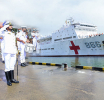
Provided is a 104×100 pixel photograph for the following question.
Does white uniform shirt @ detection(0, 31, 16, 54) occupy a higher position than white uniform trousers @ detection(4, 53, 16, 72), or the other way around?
white uniform shirt @ detection(0, 31, 16, 54)

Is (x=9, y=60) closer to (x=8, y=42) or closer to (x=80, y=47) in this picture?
(x=8, y=42)

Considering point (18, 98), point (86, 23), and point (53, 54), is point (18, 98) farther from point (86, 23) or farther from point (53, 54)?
point (86, 23)

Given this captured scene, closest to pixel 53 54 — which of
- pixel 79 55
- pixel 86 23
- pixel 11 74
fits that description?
pixel 79 55

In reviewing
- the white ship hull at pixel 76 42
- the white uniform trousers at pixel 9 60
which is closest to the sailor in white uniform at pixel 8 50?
the white uniform trousers at pixel 9 60

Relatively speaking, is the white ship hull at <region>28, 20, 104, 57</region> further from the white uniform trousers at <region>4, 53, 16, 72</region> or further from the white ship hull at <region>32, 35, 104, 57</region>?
the white uniform trousers at <region>4, 53, 16, 72</region>

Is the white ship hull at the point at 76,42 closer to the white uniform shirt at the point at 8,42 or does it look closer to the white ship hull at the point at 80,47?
the white ship hull at the point at 80,47

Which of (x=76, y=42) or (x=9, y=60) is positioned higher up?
(x=76, y=42)

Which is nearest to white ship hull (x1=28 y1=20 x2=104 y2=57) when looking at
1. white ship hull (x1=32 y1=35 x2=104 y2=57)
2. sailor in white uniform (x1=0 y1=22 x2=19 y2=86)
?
white ship hull (x1=32 y1=35 x2=104 y2=57)

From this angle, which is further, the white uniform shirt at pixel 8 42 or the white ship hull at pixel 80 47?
the white ship hull at pixel 80 47

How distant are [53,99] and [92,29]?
19.9 metres

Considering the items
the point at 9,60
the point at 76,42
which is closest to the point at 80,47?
the point at 76,42

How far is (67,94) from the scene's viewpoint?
5.59 feet

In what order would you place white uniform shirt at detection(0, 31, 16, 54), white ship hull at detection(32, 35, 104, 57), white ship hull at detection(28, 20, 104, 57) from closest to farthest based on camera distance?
white uniform shirt at detection(0, 31, 16, 54), white ship hull at detection(32, 35, 104, 57), white ship hull at detection(28, 20, 104, 57)

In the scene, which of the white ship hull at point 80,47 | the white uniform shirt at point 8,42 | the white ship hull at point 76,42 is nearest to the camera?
the white uniform shirt at point 8,42
